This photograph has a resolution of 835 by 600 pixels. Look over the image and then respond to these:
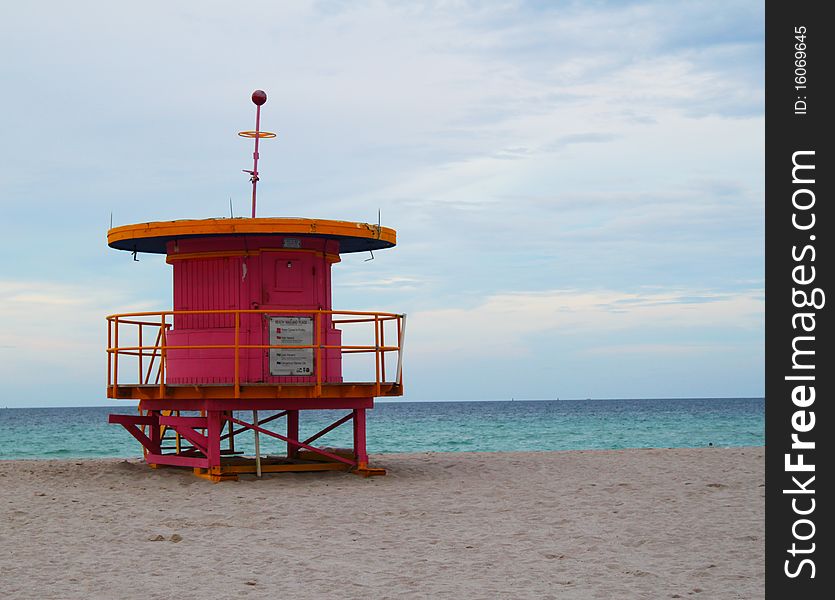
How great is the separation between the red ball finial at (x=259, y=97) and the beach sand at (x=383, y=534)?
20.8ft

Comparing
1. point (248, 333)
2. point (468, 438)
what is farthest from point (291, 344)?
point (468, 438)

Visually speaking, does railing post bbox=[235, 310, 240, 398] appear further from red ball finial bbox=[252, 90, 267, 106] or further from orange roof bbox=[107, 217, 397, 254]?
red ball finial bbox=[252, 90, 267, 106]

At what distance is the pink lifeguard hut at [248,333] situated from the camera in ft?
54.3

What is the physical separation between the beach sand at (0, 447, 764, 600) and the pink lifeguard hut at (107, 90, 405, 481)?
3.34 feet

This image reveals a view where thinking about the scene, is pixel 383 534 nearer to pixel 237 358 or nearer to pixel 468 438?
pixel 237 358

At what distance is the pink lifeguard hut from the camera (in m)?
16.5

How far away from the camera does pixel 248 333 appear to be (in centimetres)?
1697

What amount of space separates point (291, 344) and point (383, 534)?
514 centimetres

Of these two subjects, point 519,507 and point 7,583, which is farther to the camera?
point 519,507

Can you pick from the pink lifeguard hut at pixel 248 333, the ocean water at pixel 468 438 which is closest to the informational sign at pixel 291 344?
the pink lifeguard hut at pixel 248 333
